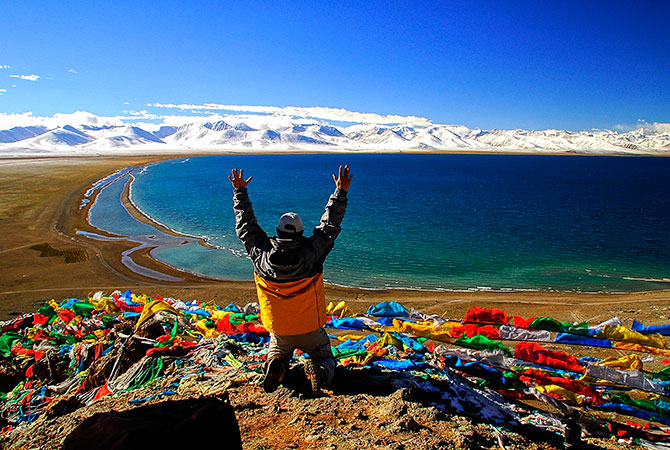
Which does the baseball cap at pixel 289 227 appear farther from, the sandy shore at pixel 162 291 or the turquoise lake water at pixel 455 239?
the turquoise lake water at pixel 455 239

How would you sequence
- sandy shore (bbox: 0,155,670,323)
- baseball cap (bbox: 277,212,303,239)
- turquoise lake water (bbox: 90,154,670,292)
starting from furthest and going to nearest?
turquoise lake water (bbox: 90,154,670,292) → sandy shore (bbox: 0,155,670,323) → baseball cap (bbox: 277,212,303,239)

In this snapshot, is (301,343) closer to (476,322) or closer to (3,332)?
(476,322)

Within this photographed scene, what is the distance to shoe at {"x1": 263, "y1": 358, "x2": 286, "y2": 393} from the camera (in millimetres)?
4090

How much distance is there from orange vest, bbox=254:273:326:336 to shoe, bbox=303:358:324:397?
357 millimetres

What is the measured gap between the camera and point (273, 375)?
4102 mm

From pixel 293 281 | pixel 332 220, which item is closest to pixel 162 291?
pixel 293 281

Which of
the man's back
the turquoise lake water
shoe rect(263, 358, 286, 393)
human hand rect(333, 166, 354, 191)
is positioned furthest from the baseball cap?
the turquoise lake water

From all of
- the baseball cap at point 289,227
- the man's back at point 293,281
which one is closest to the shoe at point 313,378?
the man's back at point 293,281

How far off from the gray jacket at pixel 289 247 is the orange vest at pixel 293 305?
0.29 feet

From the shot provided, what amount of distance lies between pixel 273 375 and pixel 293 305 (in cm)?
76

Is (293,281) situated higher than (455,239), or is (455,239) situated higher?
(293,281)

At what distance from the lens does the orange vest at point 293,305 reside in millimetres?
3998

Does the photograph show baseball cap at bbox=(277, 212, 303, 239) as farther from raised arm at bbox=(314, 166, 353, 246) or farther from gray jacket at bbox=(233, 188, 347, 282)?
raised arm at bbox=(314, 166, 353, 246)

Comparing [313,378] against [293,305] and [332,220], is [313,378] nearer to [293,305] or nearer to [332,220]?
[293,305]
